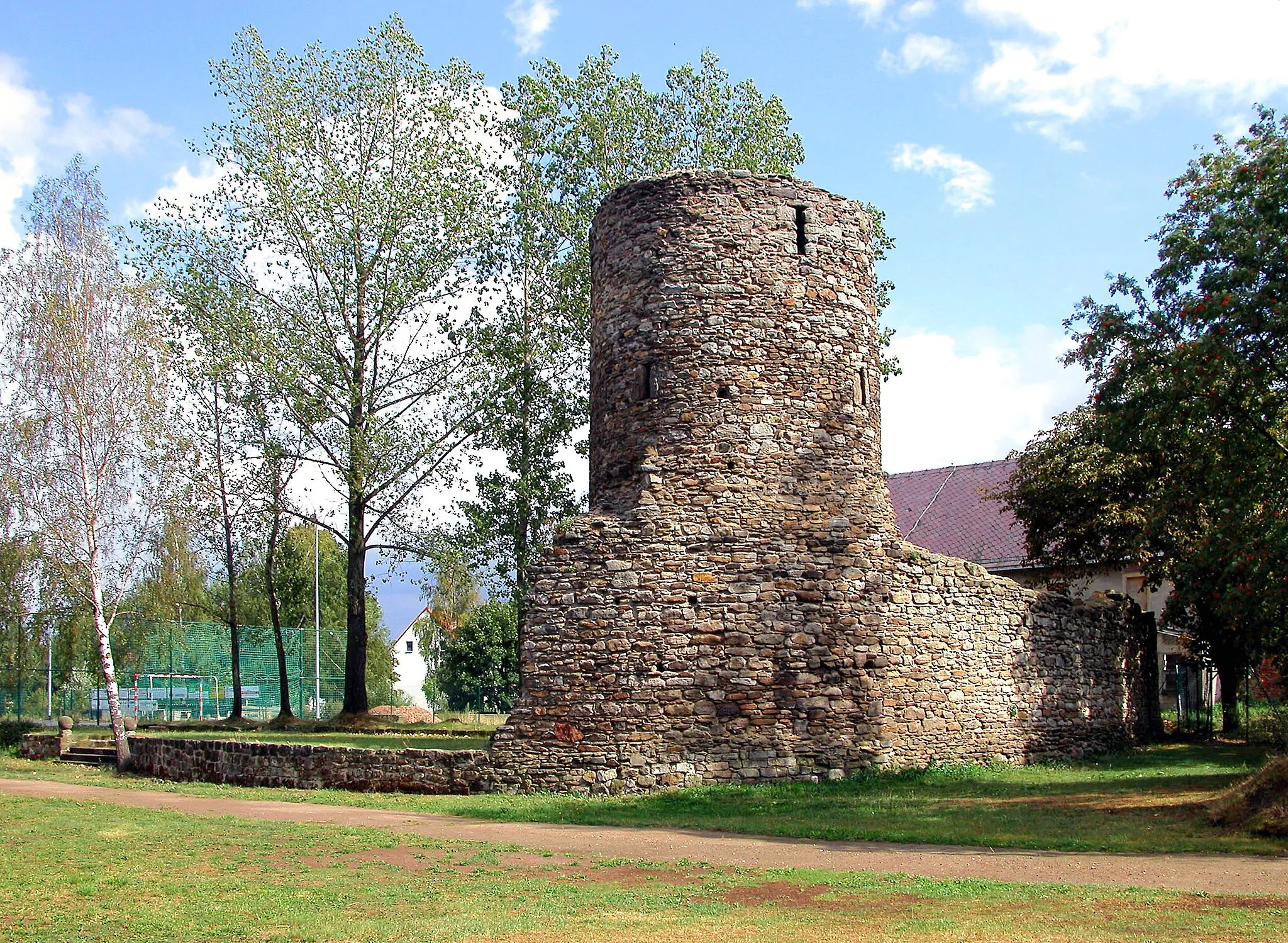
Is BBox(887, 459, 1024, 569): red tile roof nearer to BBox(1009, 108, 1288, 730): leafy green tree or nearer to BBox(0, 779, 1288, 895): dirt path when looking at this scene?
BBox(1009, 108, 1288, 730): leafy green tree

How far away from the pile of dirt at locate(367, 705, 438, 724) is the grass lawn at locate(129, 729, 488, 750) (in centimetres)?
316

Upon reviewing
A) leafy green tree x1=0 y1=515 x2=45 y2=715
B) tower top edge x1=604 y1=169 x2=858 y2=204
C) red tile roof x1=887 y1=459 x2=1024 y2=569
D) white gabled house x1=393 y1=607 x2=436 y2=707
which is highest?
tower top edge x1=604 y1=169 x2=858 y2=204

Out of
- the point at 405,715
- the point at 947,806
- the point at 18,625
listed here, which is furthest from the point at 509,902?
the point at 18,625

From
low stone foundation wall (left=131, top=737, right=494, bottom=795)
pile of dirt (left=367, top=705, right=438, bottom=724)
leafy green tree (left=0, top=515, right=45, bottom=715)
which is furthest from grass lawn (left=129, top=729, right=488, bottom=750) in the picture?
leafy green tree (left=0, top=515, right=45, bottom=715)

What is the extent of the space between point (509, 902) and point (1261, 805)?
303 inches

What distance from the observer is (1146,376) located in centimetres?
1702

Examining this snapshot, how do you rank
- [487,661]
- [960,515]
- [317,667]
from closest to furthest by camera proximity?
[317,667] < [960,515] < [487,661]

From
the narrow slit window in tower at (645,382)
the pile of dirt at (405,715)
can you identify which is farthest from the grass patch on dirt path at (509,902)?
the pile of dirt at (405,715)

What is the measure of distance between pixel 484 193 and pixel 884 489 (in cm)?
1589

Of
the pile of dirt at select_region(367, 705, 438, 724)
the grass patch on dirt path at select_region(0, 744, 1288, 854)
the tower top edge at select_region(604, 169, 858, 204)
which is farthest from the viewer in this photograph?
the pile of dirt at select_region(367, 705, 438, 724)

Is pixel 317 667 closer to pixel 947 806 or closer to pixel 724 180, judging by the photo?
pixel 724 180

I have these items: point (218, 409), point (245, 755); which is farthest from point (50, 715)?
point (245, 755)

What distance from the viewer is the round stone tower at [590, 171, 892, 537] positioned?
1606cm

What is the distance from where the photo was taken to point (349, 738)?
2480 cm
